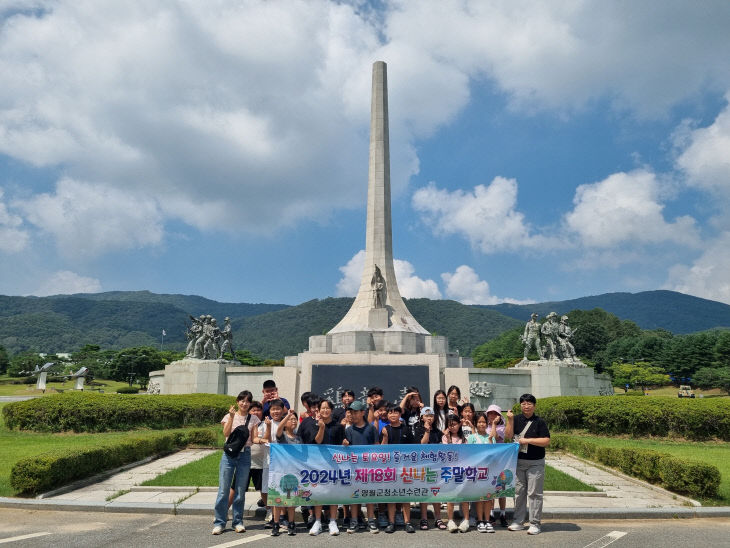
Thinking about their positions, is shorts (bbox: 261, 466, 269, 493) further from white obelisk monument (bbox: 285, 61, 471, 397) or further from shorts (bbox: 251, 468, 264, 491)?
white obelisk monument (bbox: 285, 61, 471, 397)

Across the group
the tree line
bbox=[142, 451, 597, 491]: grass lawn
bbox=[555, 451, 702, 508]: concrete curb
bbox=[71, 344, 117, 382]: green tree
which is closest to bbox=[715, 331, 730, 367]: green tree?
the tree line

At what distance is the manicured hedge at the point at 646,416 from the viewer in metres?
13.7

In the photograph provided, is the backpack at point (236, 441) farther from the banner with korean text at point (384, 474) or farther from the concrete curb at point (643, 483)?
the concrete curb at point (643, 483)

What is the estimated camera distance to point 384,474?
20.4ft

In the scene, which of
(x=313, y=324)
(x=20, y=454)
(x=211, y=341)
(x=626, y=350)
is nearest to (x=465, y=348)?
(x=313, y=324)

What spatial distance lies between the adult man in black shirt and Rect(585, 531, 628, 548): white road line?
0.61m

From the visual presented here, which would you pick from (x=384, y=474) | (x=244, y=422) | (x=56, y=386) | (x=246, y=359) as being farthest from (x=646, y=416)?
(x=56, y=386)

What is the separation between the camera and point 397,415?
639 centimetres

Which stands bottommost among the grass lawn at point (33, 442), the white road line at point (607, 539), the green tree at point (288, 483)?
the white road line at point (607, 539)

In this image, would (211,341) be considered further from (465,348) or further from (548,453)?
(465,348)

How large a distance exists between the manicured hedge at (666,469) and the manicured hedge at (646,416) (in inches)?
171

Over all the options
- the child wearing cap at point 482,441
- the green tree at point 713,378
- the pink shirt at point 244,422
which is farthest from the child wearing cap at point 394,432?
the green tree at point 713,378

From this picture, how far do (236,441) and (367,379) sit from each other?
8.57 m

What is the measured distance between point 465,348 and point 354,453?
343ft
